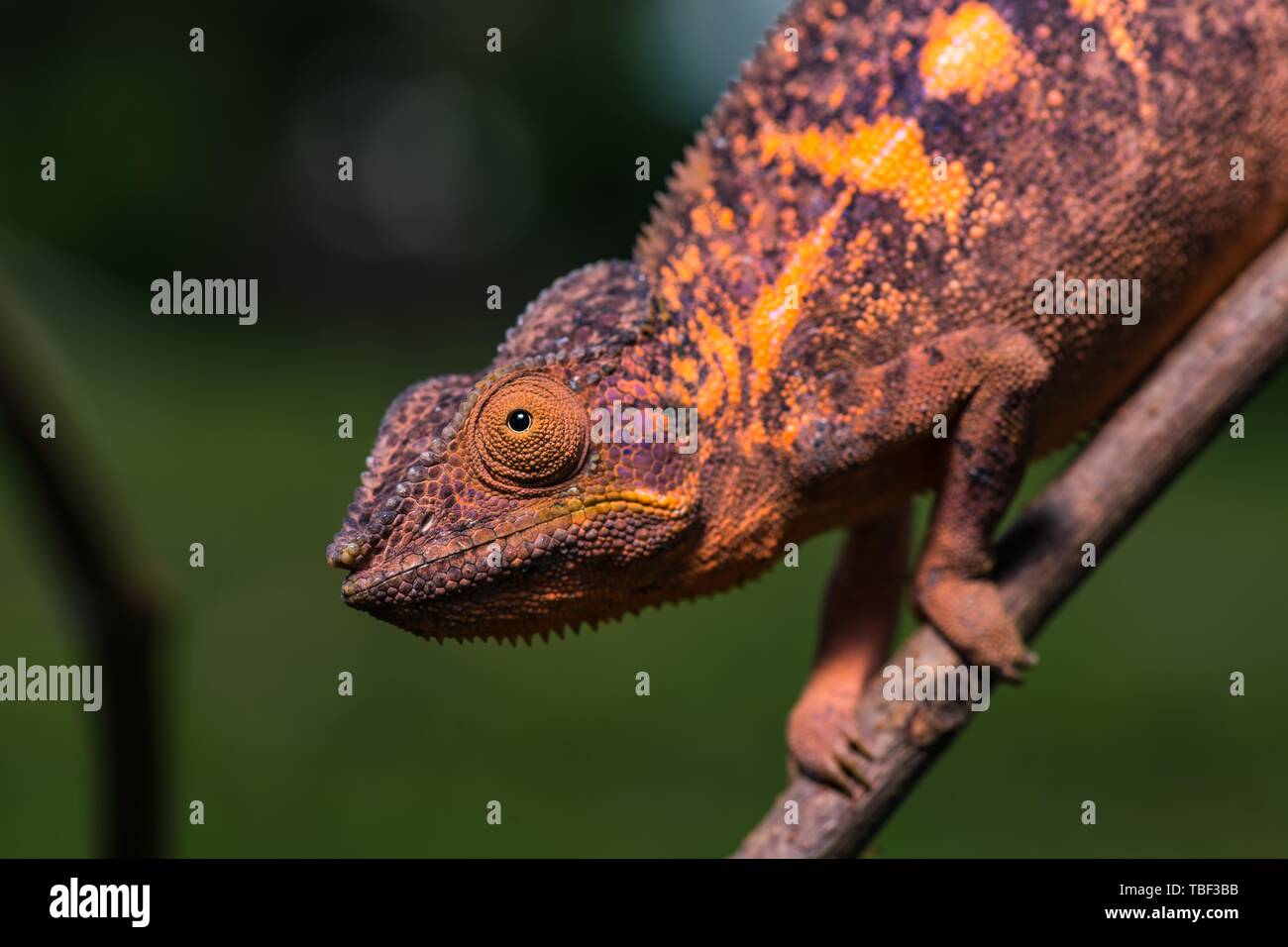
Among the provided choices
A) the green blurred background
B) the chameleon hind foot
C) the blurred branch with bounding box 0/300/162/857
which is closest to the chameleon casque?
the chameleon hind foot

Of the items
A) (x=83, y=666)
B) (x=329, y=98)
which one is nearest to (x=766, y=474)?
(x=83, y=666)

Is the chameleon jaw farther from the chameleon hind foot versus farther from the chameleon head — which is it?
the chameleon hind foot

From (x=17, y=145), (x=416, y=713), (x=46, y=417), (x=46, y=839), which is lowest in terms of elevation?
(x=46, y=839)

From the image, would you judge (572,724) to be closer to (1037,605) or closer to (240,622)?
(240,622)

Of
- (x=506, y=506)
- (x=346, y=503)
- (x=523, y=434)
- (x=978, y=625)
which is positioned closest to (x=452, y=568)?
(x=506, y=506)

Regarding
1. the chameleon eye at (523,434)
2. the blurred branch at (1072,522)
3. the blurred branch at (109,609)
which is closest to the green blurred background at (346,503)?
the blurred branch at (109,609)
